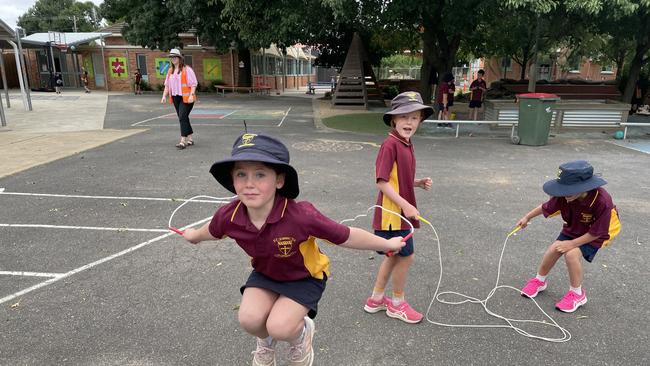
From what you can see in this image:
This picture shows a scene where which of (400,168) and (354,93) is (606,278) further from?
(354,93)

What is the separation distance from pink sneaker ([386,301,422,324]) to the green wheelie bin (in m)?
9.45

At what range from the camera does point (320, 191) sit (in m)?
7.02

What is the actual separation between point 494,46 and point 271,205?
2929 centimetres

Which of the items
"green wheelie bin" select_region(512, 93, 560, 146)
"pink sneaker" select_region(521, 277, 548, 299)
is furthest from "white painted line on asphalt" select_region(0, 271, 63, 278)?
"green wheelie bin" select_region(512, 93, 560, 146)

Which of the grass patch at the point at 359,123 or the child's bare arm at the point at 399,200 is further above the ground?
the child's bare arm at the point at 399,200

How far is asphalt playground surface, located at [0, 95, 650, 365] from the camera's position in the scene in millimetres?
3066

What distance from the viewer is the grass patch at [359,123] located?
14.3 meters

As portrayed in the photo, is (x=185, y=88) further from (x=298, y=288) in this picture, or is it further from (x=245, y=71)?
(x=245, y=71)

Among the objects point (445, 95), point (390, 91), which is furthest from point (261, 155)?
point (390, 91)

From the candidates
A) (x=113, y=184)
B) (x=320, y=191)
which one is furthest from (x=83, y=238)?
(x=320, y=191)

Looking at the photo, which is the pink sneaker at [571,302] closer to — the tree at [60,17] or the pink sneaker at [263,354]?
the pink sneaker at [263,354]

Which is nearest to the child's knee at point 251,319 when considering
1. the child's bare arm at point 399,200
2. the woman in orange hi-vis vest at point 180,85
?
the child's bare arm at point 399,200

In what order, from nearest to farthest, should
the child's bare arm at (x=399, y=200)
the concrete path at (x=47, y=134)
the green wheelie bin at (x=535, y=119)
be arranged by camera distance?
the child's bare arm at (x=399, y=200)
the concrete path at (x=47, y=134)
the green wheelie bin at (x=535, y=119)

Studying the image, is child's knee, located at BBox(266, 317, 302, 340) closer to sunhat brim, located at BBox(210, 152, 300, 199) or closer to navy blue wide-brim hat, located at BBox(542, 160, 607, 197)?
sunhat brim, located at BBox(210, 152, 300, 199)
